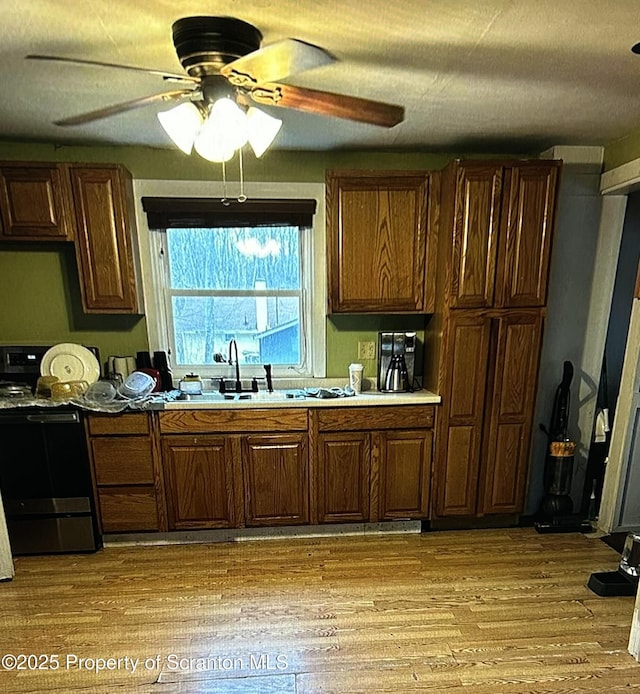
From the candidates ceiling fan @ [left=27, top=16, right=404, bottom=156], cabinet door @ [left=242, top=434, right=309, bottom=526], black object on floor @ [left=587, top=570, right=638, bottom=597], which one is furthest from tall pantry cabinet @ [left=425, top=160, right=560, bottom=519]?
ceiling fan @ [left=27, top=16, right=404, bottom=156]

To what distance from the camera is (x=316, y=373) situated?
9.34 ft

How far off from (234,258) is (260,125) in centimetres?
135

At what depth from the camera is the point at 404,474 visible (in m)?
2.52

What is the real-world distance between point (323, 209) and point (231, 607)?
2.35m

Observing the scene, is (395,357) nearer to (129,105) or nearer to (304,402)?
(304,402)

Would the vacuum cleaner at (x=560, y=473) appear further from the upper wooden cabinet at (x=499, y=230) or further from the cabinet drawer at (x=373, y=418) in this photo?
the cabinet drawer at (x=373, y=418)

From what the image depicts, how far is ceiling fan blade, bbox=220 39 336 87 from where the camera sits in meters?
1.04

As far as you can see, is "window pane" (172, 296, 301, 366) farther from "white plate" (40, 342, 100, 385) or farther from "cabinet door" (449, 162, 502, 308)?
"cabinet door" (449, 162, 502, 308)

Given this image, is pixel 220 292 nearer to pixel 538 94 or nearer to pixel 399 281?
pixel 399 281

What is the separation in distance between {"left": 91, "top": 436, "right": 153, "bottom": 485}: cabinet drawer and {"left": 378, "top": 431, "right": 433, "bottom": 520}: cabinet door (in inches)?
56.3

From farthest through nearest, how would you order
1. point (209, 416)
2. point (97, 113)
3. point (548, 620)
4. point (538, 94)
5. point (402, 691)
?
point (209, 416) → point (548, 620) → point (538, 94) → point (402, 691) → point (97, 113)

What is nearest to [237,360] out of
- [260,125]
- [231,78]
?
[260,125]

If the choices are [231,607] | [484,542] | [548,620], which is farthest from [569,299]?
[231,607]

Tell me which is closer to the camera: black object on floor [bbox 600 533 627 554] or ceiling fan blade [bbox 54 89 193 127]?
ceiling fan blade [bbox 54 89 193 127]
